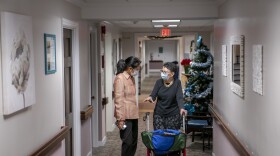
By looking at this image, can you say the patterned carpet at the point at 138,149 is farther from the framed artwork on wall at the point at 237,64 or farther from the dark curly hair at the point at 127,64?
the framed artwork on wall at the point at 237,64

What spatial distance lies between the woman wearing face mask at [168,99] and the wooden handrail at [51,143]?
1.19 metres

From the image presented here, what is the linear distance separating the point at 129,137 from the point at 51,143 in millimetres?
1355

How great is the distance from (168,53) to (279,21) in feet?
74.5

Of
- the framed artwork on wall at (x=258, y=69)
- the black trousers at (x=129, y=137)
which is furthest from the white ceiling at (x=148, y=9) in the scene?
Result: the framed artwork on wall at (x=258, y=69)

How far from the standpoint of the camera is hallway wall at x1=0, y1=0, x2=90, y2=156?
2992 millimetres

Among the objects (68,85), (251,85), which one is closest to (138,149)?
(68,85)

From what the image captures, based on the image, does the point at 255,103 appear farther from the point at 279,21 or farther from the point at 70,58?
the point at 70,58

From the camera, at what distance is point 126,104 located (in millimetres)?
4961

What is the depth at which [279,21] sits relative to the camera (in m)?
2.48

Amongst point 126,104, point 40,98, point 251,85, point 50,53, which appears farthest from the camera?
point 126,104

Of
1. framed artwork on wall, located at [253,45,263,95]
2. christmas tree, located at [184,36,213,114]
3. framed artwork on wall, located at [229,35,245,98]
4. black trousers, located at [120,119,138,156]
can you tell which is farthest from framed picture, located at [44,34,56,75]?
christmas tree, located at [184,36,213,114]

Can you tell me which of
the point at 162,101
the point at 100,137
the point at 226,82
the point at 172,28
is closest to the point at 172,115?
the point at 162,101

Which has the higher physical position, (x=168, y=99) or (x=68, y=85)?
(x=68, y=85)

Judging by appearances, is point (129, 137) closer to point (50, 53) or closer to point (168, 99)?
point (168, 99)
